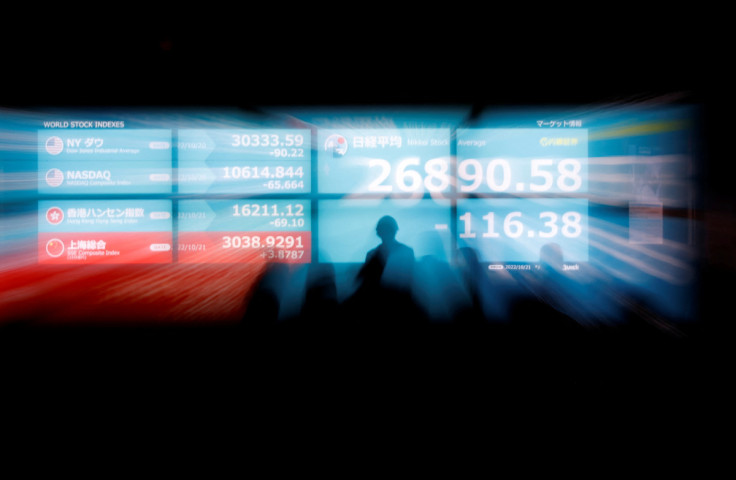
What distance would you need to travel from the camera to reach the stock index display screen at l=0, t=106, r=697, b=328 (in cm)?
256

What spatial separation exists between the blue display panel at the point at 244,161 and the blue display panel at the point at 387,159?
0.18 m

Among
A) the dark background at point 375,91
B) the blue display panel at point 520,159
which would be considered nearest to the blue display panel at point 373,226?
the blue display panel at point 520,159

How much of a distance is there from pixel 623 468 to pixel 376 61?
2.92 m

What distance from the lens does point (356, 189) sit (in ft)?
8.51

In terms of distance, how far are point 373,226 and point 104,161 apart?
2123 millimetres

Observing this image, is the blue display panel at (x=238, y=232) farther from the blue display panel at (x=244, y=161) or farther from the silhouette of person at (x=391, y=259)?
the silhouette of person at (x=391, y=259)

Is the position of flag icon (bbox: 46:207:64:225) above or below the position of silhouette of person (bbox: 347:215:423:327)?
above

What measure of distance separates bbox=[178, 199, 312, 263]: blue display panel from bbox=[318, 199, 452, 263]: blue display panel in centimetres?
20

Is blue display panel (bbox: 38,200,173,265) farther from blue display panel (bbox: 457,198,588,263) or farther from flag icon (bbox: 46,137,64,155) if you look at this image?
blue display panel (bbox: 457,198,588,263)

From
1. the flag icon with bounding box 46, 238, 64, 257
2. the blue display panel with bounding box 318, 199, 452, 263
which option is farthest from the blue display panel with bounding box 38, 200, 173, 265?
the blue display panel with bounding box 318, 199, 452, 263

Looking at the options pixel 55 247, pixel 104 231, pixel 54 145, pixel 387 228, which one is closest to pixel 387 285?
pixel 387 228

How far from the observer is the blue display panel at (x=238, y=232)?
259 centimetres

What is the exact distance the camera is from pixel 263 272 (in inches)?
102

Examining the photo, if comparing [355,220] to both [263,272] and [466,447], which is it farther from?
[466,447]
